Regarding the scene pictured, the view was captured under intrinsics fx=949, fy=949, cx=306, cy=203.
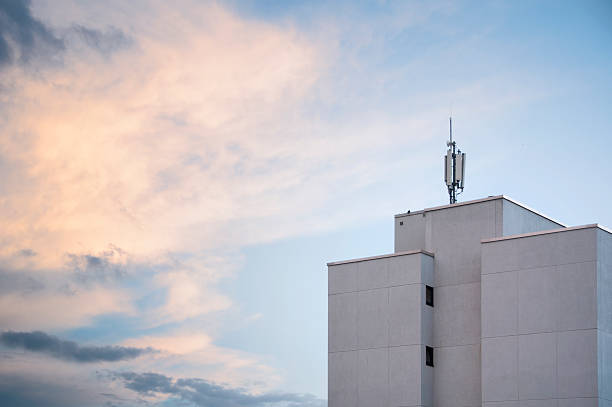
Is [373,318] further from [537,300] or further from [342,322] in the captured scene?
[537,300]

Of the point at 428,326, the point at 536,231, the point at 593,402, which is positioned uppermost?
the point at 536,231

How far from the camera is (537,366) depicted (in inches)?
2130

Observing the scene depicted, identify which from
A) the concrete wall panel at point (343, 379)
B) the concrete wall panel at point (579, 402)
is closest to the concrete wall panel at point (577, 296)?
the concrete wall panel at point (579, 402)

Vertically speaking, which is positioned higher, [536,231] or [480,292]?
[536,231]

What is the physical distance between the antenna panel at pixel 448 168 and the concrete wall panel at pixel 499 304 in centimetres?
1131

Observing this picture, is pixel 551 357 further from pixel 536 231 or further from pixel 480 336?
pixel 536 231

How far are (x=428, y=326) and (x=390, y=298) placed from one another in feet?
9.96

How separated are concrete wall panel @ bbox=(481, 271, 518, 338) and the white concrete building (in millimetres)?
61

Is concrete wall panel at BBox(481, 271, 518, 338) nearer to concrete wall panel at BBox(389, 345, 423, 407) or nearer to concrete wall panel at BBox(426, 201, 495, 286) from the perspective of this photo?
concrete wall panel at BBox(426, 201, 495, 286)

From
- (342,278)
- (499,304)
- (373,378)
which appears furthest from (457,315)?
(342,278)

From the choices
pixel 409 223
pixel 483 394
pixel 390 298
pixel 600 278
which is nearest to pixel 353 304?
pixel 390 298

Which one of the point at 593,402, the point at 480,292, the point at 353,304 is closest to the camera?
the point at 593,402

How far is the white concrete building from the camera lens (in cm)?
5322

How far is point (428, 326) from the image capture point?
60375mm
